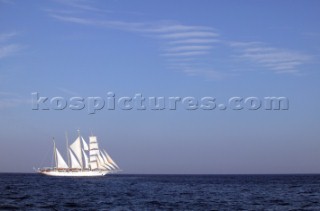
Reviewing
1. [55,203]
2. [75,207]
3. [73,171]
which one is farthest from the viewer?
[73,171]

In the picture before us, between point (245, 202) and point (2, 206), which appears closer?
point (2, 206)

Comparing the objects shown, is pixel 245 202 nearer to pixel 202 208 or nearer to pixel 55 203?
pixel 202 208

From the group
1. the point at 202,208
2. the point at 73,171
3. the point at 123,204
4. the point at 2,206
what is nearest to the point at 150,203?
the point at 123,204

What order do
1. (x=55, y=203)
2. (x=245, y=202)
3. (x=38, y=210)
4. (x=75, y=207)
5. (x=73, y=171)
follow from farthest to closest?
(x=73, y=171) < (x=245, y=202) < (x=55, y=203) < (x=75, y=207) < (x=38, y=210)

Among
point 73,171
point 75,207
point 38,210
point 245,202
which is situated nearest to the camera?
point 38,210

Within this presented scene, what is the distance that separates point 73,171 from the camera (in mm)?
198875

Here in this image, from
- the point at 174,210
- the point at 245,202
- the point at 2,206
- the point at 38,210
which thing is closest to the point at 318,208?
the point at 245,202

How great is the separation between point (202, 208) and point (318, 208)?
1319 cm

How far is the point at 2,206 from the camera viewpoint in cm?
5438

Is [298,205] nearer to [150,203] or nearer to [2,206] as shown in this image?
[150,203]

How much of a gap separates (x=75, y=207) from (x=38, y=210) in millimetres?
4954

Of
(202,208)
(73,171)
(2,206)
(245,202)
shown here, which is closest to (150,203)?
(202,208)

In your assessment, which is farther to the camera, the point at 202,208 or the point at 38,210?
the point at 202,208

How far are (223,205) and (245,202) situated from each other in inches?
192
